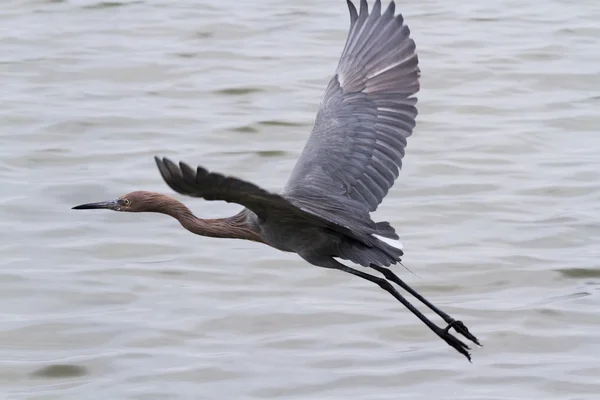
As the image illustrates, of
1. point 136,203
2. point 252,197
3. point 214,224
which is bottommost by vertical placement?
point 214,224

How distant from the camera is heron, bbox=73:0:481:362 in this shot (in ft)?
24.4

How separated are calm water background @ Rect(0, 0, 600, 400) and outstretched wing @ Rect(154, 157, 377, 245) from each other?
1.73 m

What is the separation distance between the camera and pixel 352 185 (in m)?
8.17

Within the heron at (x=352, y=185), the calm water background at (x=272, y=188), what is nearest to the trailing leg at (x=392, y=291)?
the heron at (x=352, y=185)

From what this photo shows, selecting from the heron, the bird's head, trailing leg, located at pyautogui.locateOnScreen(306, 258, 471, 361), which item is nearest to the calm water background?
trailing leg, located at pyautogui.locateOnScreen(306, 258, 471, 361)

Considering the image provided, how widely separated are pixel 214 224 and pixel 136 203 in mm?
464

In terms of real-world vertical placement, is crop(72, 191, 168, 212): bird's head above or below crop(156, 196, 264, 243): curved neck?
above

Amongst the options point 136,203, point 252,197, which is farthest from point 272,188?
point 252,197

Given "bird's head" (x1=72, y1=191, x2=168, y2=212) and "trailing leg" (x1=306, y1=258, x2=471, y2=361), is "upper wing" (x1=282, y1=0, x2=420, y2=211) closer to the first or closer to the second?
"trailing leg" (x1=306, y1=258, x2=471, y2=361)

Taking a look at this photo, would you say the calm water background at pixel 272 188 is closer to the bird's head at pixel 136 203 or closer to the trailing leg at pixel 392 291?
the trailing leg at pixel 392 291

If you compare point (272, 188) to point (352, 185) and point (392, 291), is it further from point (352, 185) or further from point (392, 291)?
point (392, 291)

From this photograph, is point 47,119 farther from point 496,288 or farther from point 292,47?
point 496,288

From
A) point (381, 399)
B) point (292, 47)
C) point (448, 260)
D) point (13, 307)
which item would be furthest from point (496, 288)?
point (292, 47)

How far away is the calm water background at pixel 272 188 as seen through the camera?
9273 millimetres
